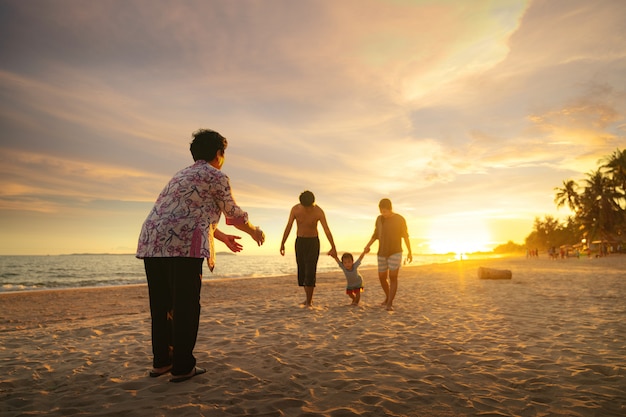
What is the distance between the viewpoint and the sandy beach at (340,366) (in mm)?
2635

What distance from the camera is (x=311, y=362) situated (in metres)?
3.70

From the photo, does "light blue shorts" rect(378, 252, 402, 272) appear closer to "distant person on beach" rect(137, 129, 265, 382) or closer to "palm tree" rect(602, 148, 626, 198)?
"distant person on beach" rect(137, 129, 265, 382)

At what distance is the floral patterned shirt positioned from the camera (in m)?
3.00

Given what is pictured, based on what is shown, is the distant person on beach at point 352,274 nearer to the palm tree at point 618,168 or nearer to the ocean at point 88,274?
the ocean at point 88,274

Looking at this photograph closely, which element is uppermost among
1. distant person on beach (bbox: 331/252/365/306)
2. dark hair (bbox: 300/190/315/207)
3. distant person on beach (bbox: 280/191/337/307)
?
dark hair (bbox: 300/190/315/207)

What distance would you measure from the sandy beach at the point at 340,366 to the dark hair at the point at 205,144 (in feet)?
6.99

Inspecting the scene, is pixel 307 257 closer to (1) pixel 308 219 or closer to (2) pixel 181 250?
(1) pixel 308 219

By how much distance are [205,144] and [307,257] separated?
13.9 feet

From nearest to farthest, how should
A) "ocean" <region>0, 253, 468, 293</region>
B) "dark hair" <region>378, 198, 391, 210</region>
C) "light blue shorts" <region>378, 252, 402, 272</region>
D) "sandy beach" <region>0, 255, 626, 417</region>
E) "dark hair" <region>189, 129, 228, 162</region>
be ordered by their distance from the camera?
"sandy beach" <region>0, 255, 626, 417</region>, "dark hair" <region>189, 129, 228, 162</region>, "light blue shorts" <region>378, 252, 402, 272</region>, "dark hair" <region>378, 198, 391, 210</region>, "ocean" <region>0, 253, 468, 293</region>

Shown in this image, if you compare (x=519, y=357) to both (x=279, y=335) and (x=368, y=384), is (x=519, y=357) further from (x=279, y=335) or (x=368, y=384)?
(x=279, y=335)

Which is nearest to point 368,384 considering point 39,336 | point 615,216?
point 39,336

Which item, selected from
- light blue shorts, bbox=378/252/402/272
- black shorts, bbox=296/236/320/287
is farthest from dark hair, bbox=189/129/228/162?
light blue shorts, bbox=378/252/402/272

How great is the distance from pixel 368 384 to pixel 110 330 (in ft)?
14.9

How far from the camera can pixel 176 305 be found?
3.07m
